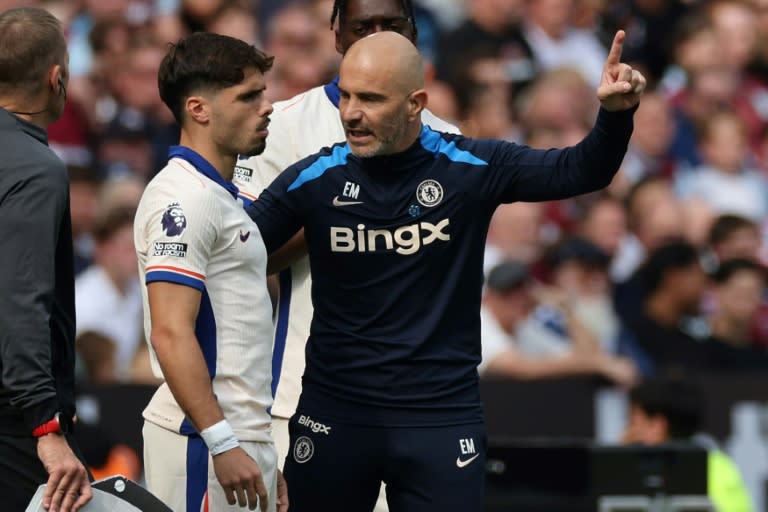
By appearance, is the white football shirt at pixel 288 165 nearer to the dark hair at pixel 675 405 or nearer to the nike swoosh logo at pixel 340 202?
the nike swoosh logo at pixel 340 202

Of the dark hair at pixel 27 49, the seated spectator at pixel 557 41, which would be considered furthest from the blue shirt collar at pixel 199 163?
the seated spectator at pixel 557 41

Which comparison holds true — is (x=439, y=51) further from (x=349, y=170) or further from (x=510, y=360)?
(x=349, y=170)

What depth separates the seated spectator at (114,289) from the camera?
984 cm

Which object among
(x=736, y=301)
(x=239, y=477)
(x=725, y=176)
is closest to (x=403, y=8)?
(x=239, y=477)

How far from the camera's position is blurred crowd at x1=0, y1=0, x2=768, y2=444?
32.4 ft

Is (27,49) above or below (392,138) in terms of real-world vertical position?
above

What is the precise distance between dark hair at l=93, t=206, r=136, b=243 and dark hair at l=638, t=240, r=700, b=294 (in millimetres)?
3154

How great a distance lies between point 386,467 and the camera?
5.20 m

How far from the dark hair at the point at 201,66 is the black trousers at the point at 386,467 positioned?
3.59ft

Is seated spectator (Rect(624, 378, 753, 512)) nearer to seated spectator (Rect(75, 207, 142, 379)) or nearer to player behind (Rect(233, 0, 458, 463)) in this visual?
player behind (Rect(233, 0, 458, 463))

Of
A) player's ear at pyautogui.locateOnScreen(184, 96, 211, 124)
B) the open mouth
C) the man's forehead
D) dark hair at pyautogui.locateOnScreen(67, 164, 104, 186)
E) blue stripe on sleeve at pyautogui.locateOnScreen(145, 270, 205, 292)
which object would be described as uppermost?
the man's forehead

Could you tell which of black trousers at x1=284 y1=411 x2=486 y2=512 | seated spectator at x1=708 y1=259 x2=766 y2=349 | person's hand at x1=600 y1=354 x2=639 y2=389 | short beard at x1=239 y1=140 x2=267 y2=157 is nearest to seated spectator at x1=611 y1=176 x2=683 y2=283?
seated spectator at x1=708 y1=259 x2=766 y2=349

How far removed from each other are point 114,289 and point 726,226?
4240 millimetres

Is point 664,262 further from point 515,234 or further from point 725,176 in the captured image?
point 725,176
